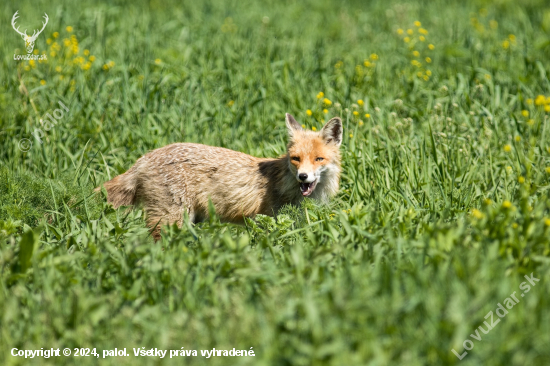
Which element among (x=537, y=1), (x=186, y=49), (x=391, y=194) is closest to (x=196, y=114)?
(x=186, y=49)

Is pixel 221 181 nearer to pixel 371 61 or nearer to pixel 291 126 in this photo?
pixel 291 126

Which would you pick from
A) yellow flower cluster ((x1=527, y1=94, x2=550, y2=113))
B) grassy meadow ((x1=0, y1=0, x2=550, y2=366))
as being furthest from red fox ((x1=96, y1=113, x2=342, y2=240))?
yellow flower cluster ((x1=527, y1=94, x2=550, y2=113))

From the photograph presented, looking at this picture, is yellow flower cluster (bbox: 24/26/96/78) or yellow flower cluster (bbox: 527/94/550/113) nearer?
yellow flower cluster (bbox: 527/94/550/113)

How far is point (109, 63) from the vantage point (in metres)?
8.31

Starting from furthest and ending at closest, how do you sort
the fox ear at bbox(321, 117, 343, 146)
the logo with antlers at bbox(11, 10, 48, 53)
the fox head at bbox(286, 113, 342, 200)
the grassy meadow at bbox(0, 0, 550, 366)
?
1. the logo with antlers at bbox(11, 10, 48, 53)
2. the fox ear at bbox(321, 117, 343, 146)
3. the fox head at bbox(286, 113, 342, 200)
4. the grassy meadow at bbox(0, 0, 550, 366)

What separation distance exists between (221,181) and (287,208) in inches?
35.9

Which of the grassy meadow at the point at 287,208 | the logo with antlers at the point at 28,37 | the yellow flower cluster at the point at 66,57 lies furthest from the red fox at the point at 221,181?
the logo with antlers at the point at 28,37

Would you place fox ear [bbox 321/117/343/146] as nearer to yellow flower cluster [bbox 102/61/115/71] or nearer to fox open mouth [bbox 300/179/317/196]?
fox open mouth [bbox 300/179/317/196]

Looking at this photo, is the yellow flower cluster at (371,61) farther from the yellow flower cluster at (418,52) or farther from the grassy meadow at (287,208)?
the yellow flower cluster at (418,52)

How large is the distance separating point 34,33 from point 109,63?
2.19 meters

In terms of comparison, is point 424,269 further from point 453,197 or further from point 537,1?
point 537,1

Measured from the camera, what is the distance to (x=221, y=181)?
20.5 feet

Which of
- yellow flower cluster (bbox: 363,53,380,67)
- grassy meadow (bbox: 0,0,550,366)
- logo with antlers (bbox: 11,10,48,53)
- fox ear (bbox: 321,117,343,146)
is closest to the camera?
grassy meadow (bbox: 0,0,550,366)

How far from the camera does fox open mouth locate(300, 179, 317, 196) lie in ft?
19.2
